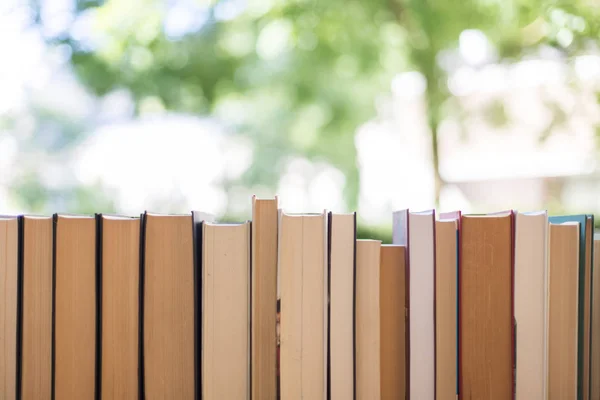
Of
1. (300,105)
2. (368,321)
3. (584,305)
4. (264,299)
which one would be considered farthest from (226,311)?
(300,105)

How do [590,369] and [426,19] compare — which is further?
[426,19]

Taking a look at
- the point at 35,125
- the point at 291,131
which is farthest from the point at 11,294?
the point at 291,131

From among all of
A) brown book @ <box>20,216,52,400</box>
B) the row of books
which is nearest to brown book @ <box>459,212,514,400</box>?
the row of books

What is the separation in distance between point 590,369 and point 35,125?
136cm

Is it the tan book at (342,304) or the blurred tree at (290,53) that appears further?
the blurred tree at (290,53)

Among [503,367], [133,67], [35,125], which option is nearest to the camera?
[503,367]

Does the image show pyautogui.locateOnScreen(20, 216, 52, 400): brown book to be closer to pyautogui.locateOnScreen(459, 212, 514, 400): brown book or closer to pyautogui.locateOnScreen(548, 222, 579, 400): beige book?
pyautogui.locateOnScreen(459, 212, 514, 400): brown book

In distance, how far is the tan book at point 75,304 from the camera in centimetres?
53

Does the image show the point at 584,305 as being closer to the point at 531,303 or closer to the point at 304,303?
the point at 531,303

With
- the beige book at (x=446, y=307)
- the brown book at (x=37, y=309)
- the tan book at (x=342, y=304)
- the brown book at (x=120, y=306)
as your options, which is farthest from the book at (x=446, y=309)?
the brown book at (x=37, y=309)

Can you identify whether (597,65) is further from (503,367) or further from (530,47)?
(503,367)

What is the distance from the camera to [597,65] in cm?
127

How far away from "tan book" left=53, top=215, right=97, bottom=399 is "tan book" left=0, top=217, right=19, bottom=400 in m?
0.05

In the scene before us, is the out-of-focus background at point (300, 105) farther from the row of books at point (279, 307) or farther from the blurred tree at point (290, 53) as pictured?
the row of books at point (279, 307)
